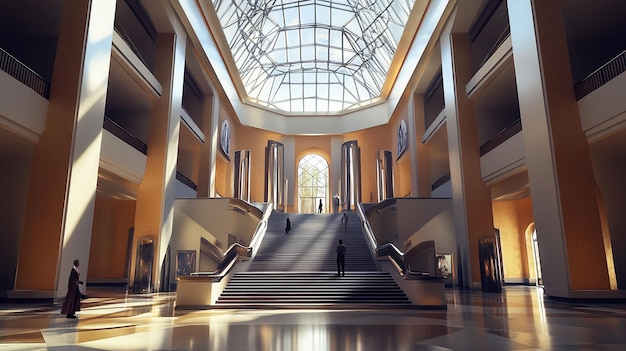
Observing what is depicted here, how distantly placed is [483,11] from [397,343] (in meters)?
16.4

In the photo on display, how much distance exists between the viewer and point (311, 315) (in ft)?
29.9

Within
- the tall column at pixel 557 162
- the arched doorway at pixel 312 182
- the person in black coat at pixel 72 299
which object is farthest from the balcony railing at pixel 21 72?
the arched doorway at pixel 312 182

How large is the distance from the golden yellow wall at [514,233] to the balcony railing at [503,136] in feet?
20.0

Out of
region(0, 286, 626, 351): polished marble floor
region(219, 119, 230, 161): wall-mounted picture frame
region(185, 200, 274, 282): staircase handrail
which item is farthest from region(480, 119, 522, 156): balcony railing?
region(219, 119, 230, 161): wall-mounted picture frame

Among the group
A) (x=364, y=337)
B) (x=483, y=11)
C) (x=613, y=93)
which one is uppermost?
(x=483, y=11)

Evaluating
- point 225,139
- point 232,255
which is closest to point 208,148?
point 225,139

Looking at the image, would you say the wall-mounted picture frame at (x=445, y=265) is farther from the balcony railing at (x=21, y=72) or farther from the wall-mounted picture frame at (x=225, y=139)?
the balcony railing at (x=21, y=72)

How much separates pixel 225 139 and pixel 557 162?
21.4 m

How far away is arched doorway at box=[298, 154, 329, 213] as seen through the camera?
3528cm

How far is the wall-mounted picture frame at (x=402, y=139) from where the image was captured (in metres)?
27.8

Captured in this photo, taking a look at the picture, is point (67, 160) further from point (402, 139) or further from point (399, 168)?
point (399, 168)

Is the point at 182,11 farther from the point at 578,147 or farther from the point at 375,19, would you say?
the point at 578,147

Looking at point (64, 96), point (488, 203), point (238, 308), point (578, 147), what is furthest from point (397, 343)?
point (488, 203)

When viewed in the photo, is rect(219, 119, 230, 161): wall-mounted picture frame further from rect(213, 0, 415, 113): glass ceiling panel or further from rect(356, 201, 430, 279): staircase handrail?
rect(356, 201, 430, 279): staircase handrail
